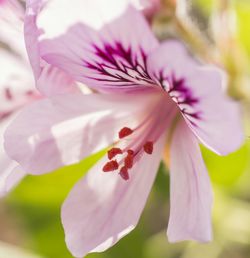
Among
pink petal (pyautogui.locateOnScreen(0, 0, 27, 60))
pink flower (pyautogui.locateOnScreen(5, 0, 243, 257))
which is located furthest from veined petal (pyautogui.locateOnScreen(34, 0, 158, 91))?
pink petal (pyautogui.locateOnScreen(0, 0, 27, 60))

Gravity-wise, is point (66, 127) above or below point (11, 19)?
below

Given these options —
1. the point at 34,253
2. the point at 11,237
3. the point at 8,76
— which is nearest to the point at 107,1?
the point at 8,76

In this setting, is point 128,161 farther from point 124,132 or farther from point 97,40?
point 97,40

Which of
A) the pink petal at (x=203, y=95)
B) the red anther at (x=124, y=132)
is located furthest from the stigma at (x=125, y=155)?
the pink petal at (x=203, y=95)

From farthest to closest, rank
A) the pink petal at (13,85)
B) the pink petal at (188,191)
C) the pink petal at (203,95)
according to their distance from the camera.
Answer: the pink petal at (13,85)
the pink petal at (188,191)
the pink petal at (203,95)

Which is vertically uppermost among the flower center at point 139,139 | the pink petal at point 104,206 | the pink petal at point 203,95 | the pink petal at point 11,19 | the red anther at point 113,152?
the pink petal at point 11,19

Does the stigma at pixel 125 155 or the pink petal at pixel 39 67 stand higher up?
the pink petal at pixel 39 67

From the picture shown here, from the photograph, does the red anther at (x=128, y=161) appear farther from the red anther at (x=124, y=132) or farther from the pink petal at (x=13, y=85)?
the pink petal at (x=13, y=85)

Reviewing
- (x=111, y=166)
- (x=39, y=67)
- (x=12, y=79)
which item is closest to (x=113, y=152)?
(x=111, y=166)
